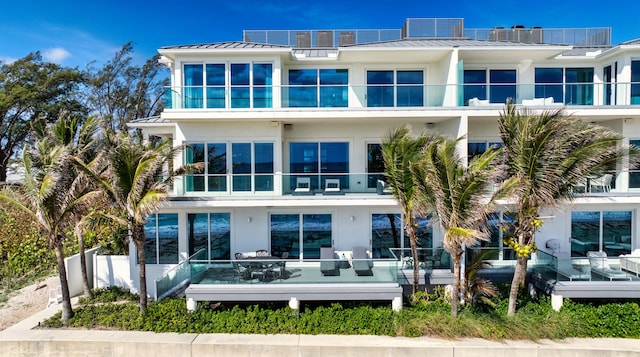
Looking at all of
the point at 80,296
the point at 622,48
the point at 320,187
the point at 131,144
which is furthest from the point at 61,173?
the point at 622,48

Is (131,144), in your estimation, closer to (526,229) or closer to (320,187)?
(320,187)

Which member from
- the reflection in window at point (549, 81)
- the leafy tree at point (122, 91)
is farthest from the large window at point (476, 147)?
the leafy tree at point (122, 91)

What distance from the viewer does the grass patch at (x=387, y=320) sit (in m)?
10.4

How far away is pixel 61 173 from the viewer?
1086cm

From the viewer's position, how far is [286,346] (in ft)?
32.8

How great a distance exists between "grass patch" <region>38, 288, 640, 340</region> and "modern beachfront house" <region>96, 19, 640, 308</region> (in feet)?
3.66

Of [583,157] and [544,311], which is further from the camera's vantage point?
[544,311]

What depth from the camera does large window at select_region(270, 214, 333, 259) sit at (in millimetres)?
14562

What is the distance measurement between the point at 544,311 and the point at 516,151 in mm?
4749

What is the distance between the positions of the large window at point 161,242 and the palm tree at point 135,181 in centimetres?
345

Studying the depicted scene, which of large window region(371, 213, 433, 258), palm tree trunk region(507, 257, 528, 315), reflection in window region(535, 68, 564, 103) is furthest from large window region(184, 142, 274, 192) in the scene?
reflection in window region(535, 68, 564, 103)

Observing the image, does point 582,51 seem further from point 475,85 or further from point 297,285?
point 297,285

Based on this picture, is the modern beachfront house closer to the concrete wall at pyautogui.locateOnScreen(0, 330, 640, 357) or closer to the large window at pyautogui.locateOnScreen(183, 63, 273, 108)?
the large window at pyautogui.locateOnScreen(183, 63, 273, 108)

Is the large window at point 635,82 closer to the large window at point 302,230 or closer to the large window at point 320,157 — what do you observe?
the large window at point 320,157
